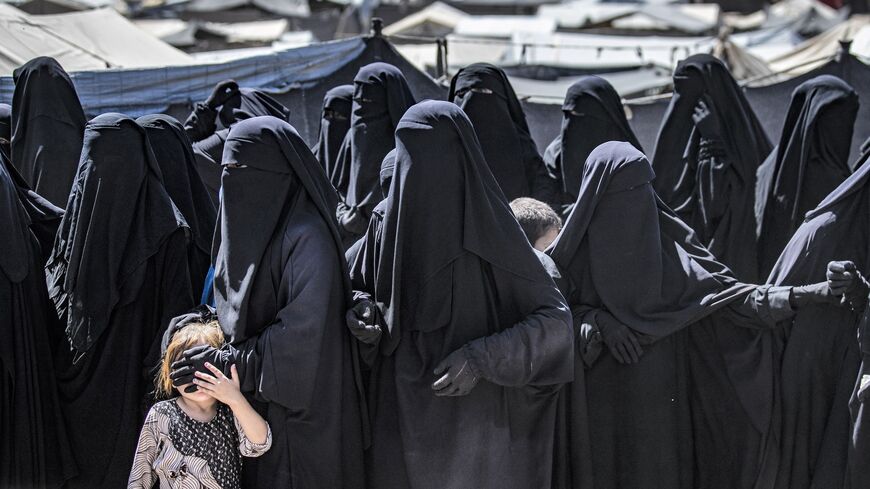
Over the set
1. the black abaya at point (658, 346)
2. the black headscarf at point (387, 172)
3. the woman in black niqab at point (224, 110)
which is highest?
the black headscarf at point (387, 172)

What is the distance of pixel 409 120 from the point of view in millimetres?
3246

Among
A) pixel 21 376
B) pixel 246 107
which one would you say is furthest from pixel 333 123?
pixel 21 376

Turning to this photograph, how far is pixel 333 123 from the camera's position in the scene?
650cm

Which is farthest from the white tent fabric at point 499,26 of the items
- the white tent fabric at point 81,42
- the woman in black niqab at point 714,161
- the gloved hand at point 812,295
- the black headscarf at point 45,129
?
the gloved hand at point 812,295

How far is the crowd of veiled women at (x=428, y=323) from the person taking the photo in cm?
321

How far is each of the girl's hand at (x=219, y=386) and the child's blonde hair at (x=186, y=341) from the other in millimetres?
145

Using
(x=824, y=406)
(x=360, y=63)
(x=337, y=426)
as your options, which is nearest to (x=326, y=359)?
(x=337, y=426)

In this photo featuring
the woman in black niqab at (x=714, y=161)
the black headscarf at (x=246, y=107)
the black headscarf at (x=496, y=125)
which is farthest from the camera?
the woman in black niqab at (x=714, y=161)

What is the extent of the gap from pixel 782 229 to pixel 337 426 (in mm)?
3783

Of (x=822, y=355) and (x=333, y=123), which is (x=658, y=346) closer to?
(x=822, y=355)

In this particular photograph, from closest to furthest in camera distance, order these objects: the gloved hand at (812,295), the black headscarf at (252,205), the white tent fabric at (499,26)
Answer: the black headscarf at (252,205) < the gloved hand at (812,295) < the white tent fabric at (499,26)

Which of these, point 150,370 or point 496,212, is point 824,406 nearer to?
point 496,212

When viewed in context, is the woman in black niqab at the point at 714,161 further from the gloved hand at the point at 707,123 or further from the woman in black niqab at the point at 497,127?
the woman in black niqab at the point at 497,127

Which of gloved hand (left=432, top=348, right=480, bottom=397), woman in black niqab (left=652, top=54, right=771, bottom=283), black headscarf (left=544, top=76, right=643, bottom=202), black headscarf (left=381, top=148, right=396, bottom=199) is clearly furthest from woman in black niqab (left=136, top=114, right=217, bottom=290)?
woman in black niqab (left=652, top=54, right=771, bottom=283)
